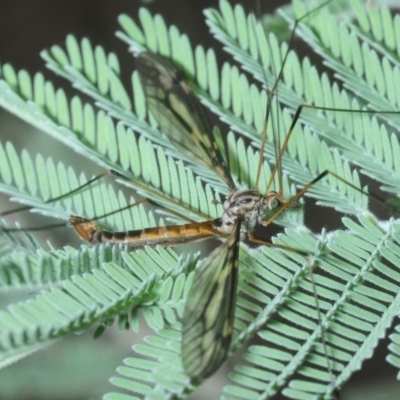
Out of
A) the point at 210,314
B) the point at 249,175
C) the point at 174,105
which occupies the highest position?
the point at 174,105

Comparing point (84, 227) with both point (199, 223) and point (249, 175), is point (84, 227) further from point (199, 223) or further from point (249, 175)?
point (249, 175)

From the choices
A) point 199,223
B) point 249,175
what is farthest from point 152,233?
point 249,175

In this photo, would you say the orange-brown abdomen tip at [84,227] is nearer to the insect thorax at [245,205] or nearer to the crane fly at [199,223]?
the crane fly at [199,223]

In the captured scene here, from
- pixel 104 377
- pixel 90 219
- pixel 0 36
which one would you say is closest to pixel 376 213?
pixel 90 219

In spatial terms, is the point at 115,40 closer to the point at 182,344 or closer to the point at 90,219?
the point at 90,219

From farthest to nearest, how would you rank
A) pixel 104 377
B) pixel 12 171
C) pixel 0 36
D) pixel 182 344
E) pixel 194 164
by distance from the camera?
1. pixel 0 36
2. pixel 104 377
3. pixel 194 164
4. pixel 12 171
5. pixel 182 344
